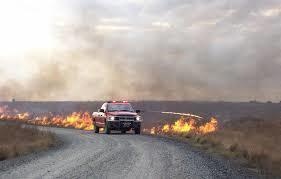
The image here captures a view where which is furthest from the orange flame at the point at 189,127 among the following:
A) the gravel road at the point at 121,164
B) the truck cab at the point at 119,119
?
the gravel road at the point at 121,164

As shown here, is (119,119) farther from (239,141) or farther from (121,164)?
(121,164)

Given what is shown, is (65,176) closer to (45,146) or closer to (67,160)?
(67,160)

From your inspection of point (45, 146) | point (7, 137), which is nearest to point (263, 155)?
point (45, 146)

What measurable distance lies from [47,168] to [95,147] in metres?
7.32

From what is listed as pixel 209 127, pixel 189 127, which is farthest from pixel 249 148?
pixel 189 127

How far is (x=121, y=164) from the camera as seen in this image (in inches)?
628

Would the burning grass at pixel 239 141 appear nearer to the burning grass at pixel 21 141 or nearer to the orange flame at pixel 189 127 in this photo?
the orange flame at pixel 189 127

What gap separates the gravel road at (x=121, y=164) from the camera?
13.7 meters

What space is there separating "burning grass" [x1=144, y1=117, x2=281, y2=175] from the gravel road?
102 centimetres

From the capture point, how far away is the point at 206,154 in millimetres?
20125

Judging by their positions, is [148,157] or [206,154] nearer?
[148,157]

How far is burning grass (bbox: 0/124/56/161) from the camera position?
20.0 metres

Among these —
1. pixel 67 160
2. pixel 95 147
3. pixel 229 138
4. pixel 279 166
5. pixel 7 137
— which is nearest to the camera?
pixel 279 166

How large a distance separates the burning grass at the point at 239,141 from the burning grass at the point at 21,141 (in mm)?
7052
